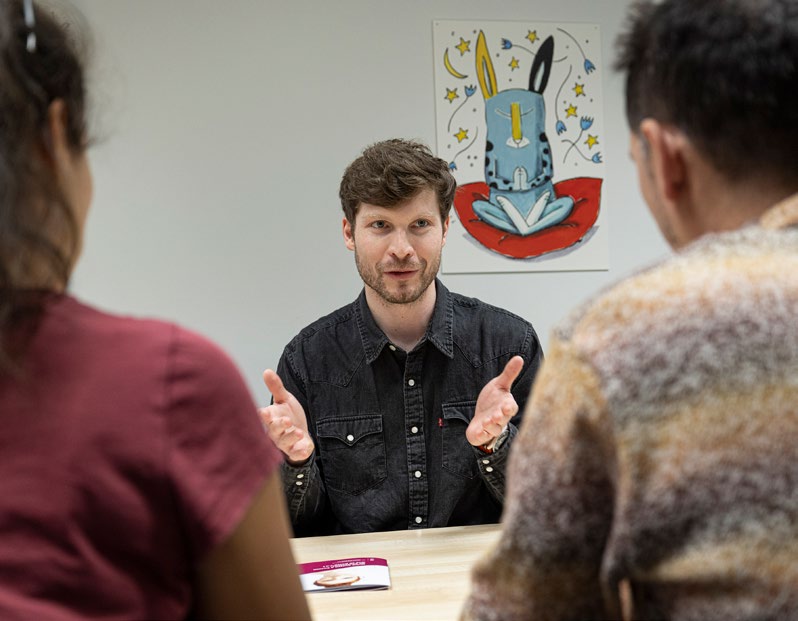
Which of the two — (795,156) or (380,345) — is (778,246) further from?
(380,345)

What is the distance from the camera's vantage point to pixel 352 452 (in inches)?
78.7

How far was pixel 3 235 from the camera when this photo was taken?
62 cm

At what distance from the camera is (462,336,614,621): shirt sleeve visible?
61 cm

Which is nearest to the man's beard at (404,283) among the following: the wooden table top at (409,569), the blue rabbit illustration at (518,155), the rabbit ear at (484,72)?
the wooden table top at (409,569)

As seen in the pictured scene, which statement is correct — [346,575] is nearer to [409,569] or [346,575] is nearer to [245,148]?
[409,569]

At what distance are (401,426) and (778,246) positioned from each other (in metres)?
1.48

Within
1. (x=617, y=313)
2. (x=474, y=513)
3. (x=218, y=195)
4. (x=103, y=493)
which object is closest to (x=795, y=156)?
(x=617, y=313)

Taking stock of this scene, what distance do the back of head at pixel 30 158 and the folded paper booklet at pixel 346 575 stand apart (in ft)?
2.69

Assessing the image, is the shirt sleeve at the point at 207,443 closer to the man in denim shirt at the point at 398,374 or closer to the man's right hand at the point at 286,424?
the man's right hand at the point at 286,424

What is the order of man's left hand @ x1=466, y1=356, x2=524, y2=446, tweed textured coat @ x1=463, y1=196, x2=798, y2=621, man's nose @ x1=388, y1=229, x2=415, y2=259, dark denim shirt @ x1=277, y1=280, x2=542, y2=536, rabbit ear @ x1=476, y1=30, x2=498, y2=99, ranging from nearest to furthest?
tweed textured coat @ x1=463, y1=196, x2=798, y2=621
man's left hand @ x1=466, y1=356, x2=524, y2=446
dark denim shirt @ x1=277, y1=280, x2=542, y2=536
man's nose @ x1=388, y1=229, x2=415, y2=259
rabbit ear @ x1=476, y1=30, x2=498, y2=99

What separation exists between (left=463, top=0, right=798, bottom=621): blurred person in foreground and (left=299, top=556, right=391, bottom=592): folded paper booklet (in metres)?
0.68

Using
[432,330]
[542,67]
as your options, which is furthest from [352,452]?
[542,67]

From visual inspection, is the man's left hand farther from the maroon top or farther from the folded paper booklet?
the maroon top

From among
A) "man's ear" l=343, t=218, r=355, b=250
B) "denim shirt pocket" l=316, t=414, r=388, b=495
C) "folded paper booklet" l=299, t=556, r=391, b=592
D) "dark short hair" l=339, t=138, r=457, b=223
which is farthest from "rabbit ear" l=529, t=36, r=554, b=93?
"folded paper booklet" l=299, t=556, r=391, b=592
